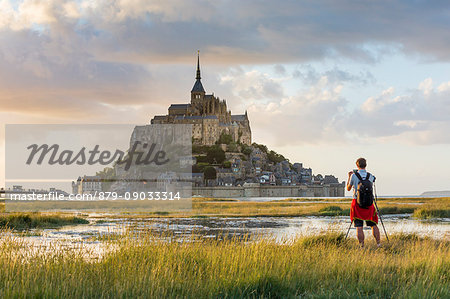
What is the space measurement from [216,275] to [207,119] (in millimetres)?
149606

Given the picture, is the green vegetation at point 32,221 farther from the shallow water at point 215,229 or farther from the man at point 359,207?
the man at point 359,207

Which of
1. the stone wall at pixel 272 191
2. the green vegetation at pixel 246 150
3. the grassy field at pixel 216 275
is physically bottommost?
the stone wall at pixel 272 191

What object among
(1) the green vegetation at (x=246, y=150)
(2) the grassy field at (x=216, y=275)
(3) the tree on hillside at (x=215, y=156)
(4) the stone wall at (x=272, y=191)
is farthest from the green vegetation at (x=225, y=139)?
(2) the grassy field at (x=216, y=275)

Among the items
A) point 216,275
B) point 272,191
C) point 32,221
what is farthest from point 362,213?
point 272,191

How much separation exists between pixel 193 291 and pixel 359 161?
16.4ft

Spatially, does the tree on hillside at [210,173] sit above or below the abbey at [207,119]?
below

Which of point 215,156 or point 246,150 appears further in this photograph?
point 246,150

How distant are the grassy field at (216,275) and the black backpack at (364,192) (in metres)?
1.19

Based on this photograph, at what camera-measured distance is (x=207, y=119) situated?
156 m

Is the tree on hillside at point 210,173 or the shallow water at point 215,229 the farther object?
the tree on hillside at point 210,173

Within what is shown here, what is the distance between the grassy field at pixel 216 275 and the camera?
6062mm

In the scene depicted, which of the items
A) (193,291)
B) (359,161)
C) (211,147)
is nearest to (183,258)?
(193,291)

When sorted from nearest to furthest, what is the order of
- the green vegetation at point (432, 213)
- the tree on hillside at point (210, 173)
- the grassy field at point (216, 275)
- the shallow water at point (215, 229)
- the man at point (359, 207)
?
the grassy field at point (216, 275) → the man at point (359, 207) → the shallow water at point (215, 229) → the green vegetation at point (432, 213) → the tree on hillside at point (210, 173)

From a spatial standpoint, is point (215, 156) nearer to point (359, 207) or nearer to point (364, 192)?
point (359, 207)
